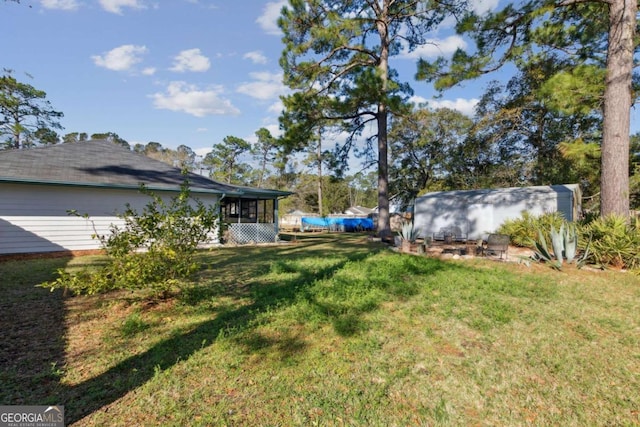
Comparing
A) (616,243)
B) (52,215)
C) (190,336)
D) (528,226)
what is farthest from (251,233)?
(616,243)

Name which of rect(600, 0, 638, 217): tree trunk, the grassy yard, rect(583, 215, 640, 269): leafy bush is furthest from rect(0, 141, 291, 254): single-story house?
rect(600, 0, 638, 217): tree trunk

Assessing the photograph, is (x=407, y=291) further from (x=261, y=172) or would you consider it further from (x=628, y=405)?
(x=261, y=172)

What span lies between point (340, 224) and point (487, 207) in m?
13.2

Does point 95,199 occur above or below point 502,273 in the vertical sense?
above

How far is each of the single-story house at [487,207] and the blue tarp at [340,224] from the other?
9.50m

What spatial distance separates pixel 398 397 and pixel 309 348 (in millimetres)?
1083

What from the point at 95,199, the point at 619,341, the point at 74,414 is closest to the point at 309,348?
the point at 74,414

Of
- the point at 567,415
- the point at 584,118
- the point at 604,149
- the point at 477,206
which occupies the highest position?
the point at 584,118

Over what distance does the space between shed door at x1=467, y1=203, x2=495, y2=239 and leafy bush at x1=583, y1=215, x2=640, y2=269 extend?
6425 millimetres

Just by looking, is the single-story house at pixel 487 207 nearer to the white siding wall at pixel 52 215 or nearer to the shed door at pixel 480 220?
the shed door at pixel 480 220

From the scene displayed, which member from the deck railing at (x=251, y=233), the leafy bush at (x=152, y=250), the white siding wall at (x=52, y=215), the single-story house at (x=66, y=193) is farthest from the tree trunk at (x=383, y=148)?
the leafy bush at (x=152, y=250)

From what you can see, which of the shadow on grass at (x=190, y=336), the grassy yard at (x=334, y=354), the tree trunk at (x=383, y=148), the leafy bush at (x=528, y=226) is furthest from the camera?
the tree trunk at (x=383, y=148)

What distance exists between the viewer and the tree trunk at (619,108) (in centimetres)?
725

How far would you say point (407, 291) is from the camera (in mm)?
5062
